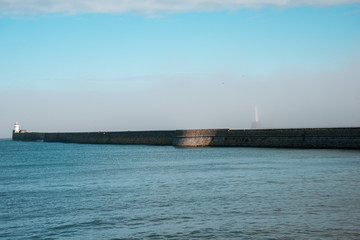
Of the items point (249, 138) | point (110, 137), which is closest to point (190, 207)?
point (249, 138)

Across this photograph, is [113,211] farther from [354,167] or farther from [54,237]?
[354,167]

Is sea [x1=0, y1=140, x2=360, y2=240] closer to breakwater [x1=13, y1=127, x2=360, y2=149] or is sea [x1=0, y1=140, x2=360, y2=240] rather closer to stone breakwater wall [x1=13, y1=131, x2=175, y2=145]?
breakwater [x1=13, y1=127, x2=360, y2=149]

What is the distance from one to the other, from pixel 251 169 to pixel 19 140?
119 meters

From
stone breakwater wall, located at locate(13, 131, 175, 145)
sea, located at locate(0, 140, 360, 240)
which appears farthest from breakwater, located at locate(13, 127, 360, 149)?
sea, located at locate(0, 140, 360, 240)

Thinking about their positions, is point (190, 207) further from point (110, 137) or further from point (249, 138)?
point (110, 137)

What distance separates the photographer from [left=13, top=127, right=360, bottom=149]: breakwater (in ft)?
150

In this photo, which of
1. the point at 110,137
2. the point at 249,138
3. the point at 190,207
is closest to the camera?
the point at 190,207

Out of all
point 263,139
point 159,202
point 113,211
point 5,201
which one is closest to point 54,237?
point 113,211

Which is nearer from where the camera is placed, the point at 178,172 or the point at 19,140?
the point at 178,172

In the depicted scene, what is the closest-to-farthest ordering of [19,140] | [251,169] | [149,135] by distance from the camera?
1. [251,169]
2. [149,135]
3. [19,140]

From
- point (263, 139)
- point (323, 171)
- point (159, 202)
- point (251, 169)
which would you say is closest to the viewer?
point (159, 202)

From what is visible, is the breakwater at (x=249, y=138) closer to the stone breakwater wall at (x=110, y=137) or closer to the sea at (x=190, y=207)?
the stone breakwater wall at (x=110, y=137)

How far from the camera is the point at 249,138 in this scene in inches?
2219

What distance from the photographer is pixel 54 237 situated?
11.9 meters
